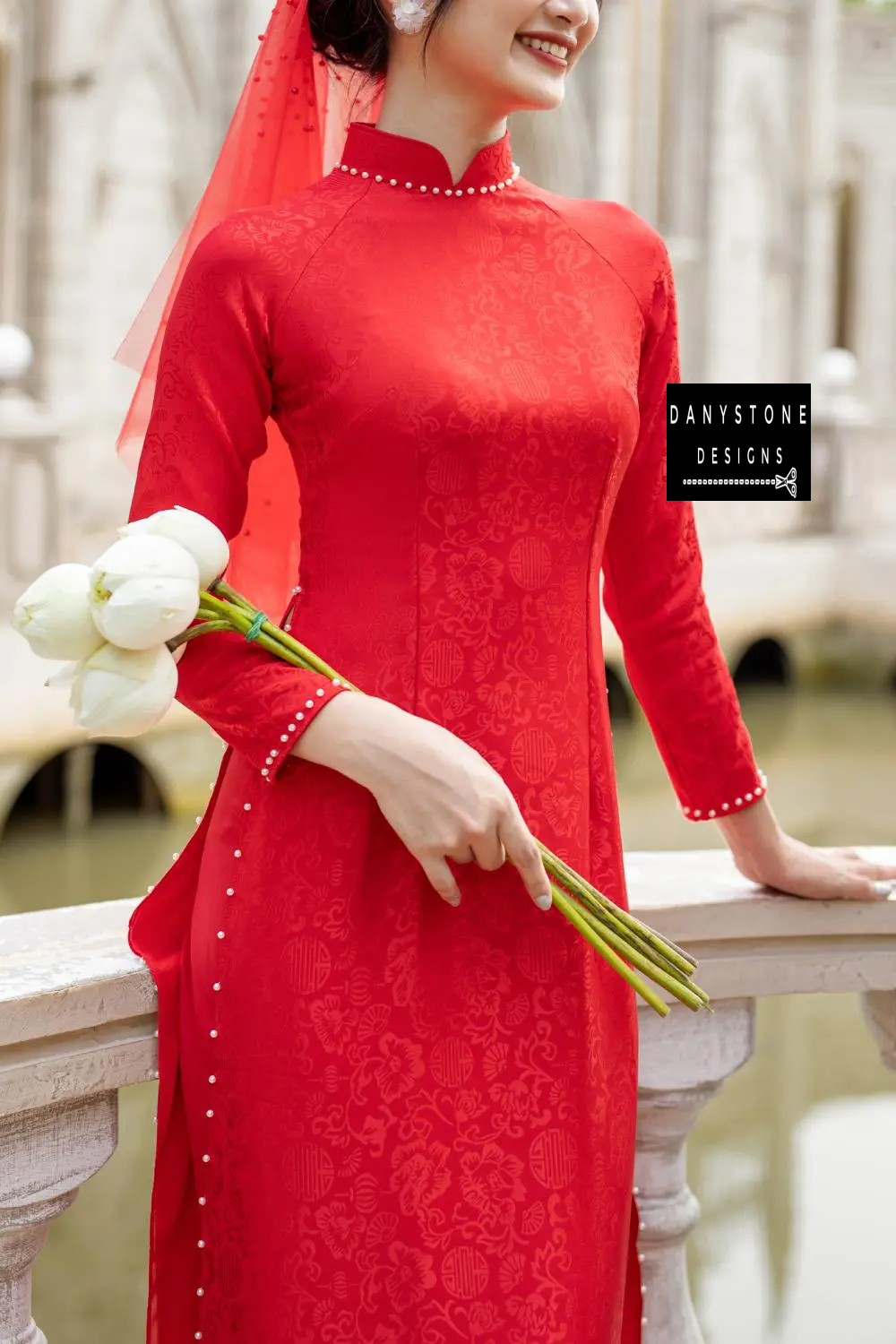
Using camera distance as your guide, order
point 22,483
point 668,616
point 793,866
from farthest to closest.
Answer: point 22,483 → point 793,866 → point 668,616

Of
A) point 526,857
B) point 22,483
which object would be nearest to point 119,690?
point 526,857

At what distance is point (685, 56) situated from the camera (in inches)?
498

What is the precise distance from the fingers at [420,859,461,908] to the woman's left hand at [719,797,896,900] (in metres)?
0.37

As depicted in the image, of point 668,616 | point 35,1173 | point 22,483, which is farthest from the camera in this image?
point 22,483

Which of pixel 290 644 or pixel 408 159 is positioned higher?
pixel 408 159

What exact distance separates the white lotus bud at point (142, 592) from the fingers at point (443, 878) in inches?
9.5

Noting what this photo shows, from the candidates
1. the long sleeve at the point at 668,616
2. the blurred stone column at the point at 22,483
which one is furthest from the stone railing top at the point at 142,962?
the blurred stone column at the point at 22,483

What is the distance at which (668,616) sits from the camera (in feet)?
4.79

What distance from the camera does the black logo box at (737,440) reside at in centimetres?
144

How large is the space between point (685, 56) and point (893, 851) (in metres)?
11.9

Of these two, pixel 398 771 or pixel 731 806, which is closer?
pixel 398 771

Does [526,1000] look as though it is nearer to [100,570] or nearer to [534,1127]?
[534,1127]

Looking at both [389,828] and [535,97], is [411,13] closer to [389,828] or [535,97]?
[535,97]

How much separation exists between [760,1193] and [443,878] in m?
2.91
